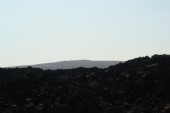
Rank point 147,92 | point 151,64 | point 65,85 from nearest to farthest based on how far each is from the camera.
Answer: point 147,92 < point 65,85 < point 151,64

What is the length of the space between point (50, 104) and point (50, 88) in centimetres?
341

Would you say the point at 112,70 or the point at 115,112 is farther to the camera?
the point at 112,70

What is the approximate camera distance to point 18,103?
19500 mm

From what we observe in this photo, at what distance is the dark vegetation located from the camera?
17.5m

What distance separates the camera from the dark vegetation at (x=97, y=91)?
17484 mm

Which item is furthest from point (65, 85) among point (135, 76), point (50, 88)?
point (135, 76)

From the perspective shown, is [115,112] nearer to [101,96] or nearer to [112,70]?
[101,96]

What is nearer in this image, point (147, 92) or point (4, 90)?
point (147, 92)

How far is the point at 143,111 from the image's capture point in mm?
16766

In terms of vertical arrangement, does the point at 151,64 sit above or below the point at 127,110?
above

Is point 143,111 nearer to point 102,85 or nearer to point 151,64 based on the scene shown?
point 102,85

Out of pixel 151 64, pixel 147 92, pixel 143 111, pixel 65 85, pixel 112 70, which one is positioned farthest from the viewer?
pixel 112 70

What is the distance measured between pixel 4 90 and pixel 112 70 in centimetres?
751

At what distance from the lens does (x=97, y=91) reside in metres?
20.1
